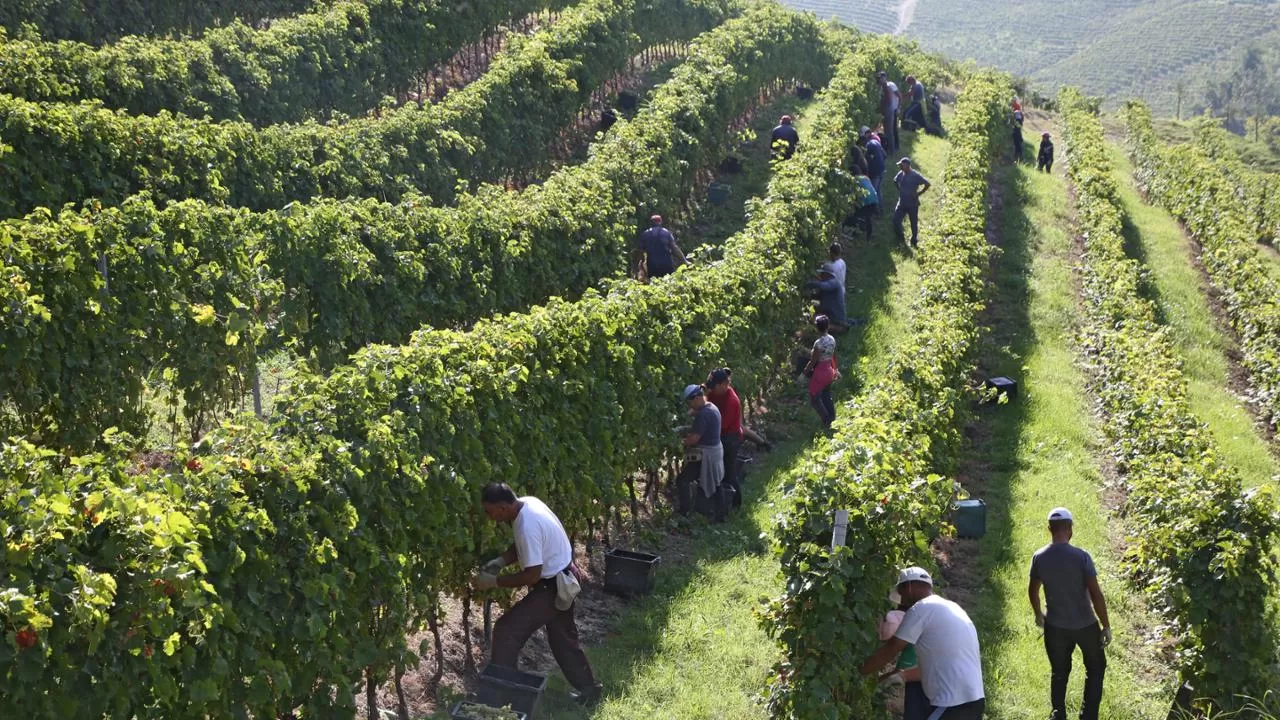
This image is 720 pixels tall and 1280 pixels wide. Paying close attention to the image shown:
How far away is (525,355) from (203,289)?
3.34 m

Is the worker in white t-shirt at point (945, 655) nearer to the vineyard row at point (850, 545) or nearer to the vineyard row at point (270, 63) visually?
the vineyard row at point (850, 545)

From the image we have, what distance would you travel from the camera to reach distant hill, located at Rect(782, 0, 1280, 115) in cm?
13138

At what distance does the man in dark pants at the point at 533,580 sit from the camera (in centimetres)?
820

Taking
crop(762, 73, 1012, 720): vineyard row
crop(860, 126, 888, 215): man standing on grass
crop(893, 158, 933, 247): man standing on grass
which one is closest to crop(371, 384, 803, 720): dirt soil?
crop(762, 73, 1012, 720): vineyard row

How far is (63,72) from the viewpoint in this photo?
17.5m

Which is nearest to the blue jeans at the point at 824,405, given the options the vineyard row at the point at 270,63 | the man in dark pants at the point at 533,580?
the man in dark pants at the point at 533,580

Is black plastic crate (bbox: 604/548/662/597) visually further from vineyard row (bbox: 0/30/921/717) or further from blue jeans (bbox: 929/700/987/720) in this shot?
blue jeans (bbox: 929/700/987/720)

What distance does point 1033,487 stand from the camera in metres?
14.4

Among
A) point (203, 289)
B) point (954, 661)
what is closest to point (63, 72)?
point (203, 289)

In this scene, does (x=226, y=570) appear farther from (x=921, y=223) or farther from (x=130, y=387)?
(x=921, y=223)

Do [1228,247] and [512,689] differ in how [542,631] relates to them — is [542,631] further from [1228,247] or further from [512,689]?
[1228,247]

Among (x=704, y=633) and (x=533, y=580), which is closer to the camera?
(x=533, y=580)

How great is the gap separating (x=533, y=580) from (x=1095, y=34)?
517 ft

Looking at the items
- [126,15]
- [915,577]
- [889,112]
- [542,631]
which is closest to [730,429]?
[542,631]
